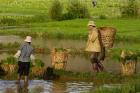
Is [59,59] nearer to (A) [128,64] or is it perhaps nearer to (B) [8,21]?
(A) [128,64]

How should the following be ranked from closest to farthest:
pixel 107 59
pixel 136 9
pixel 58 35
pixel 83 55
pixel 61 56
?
1. pixel 61 56
2. pixel 107 59
3. pixel 83 55
4. pixel 58 35
5. pixel 136 9

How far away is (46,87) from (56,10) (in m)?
32.2

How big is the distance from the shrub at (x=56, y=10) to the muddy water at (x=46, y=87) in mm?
30665

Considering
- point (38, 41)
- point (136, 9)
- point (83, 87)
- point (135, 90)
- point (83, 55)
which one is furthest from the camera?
point (136, 9)

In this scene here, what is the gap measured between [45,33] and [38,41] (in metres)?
3.19

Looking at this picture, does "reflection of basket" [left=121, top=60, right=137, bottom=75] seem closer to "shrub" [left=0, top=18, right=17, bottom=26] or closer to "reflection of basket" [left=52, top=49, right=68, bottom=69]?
"reflection of basket" [left=52, top=49, right=68, bottom=69]

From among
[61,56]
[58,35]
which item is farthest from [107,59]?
[58,35]

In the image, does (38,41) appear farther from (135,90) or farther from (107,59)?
(135,90)

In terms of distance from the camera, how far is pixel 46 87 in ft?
56.2

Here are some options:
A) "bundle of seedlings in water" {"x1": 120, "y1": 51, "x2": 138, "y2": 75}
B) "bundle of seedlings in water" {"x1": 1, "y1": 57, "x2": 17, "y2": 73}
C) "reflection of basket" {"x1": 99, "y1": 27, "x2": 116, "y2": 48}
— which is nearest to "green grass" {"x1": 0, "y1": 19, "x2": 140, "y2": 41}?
"reflection of basket" {"x1": 99, "y1": 27, "x2": 116, "y2": 48}

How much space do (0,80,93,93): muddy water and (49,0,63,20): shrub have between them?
101 feet

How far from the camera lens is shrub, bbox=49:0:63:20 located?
48.8 m

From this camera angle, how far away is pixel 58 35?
35.5 meters

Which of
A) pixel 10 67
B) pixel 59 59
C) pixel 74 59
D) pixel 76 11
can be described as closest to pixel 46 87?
pixel 10 67
